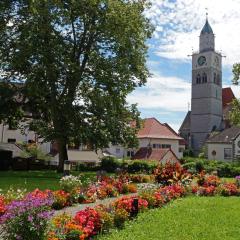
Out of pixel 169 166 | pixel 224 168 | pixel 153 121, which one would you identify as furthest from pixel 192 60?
pixel 169 166

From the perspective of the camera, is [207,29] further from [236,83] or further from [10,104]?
[10,104]

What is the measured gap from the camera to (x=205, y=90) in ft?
364

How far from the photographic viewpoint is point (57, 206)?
16875 mm

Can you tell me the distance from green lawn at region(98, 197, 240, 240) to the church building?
8955cm

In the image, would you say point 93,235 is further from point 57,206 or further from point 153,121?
point 153,121

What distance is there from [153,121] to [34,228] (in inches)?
2985

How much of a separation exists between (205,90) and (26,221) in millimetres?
104019

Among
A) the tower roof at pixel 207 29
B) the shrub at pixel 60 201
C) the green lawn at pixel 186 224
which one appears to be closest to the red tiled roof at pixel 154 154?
the green lawn at pixel 186 224

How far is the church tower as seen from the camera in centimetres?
10775

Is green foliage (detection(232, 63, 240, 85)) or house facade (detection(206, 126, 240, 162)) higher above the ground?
green foliage (detection(232, 63, 240, 85))

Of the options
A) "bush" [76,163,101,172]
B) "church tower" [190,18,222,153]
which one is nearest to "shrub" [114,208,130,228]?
"bush" [76,163,101,172]

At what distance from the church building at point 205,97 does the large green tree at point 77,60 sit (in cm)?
6891

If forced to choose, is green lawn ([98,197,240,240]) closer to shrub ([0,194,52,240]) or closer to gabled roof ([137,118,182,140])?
Result: shrub ([0,194,52,240])

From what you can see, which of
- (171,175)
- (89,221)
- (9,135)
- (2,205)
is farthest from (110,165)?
(89,221)
